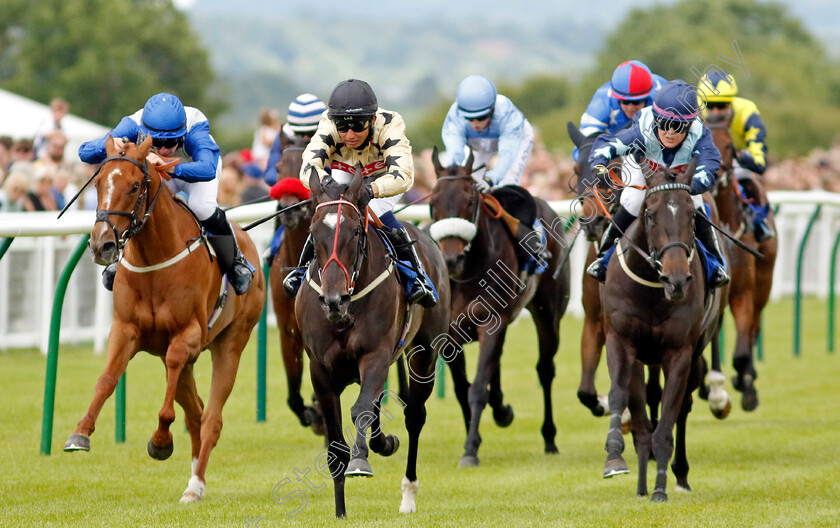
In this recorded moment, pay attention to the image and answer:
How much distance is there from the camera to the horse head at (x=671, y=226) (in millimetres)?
6363

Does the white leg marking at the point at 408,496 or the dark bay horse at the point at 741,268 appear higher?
the dark bay horse at the point at 741,268

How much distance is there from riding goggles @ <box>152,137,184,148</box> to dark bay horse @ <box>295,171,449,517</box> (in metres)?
1.18

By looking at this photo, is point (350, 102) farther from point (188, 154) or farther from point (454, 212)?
point (454, 212)

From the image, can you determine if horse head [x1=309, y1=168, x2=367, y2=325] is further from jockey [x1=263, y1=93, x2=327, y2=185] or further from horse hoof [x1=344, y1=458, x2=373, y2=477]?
jockey [x1=263, y1=93, x2=327, y2=185]

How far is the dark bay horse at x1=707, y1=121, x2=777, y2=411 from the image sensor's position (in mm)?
9266

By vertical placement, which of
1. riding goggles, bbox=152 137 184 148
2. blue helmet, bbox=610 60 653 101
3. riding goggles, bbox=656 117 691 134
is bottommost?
riding goggles, bbox=152 137 184 148

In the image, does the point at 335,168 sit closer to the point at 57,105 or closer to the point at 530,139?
the point at 530,139

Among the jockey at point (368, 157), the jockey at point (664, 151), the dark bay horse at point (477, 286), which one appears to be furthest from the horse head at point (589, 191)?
Answer: the jockey at point (368, 157)

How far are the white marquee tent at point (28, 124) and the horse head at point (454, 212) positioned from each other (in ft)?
29.6

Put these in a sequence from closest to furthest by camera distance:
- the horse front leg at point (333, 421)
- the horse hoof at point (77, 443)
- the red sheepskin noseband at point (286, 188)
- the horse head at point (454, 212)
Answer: the horse hoof at point (77, 443)
the horse front leg at point (333, 421)
the red sheepskin noseband at point (286, 188)
the horse head at point (454, 212)

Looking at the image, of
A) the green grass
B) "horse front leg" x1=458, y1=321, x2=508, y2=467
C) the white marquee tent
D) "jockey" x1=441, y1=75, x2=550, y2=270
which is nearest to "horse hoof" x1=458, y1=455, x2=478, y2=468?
"horse front leg" x1=458, y1=321, x2=508, y2=467

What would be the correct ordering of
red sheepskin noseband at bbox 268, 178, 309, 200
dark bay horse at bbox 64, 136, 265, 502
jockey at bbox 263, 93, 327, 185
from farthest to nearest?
jockey at bbox 263, 93, 327, 185, red sheepskin noseband at bbox 268, 178, 309, 200, dark bay horse at bbox 64, 136, 265, 502

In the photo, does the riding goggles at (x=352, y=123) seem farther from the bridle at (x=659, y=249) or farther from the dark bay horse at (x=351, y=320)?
the bridle at (x=659, y=249)

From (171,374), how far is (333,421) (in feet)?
2.83
